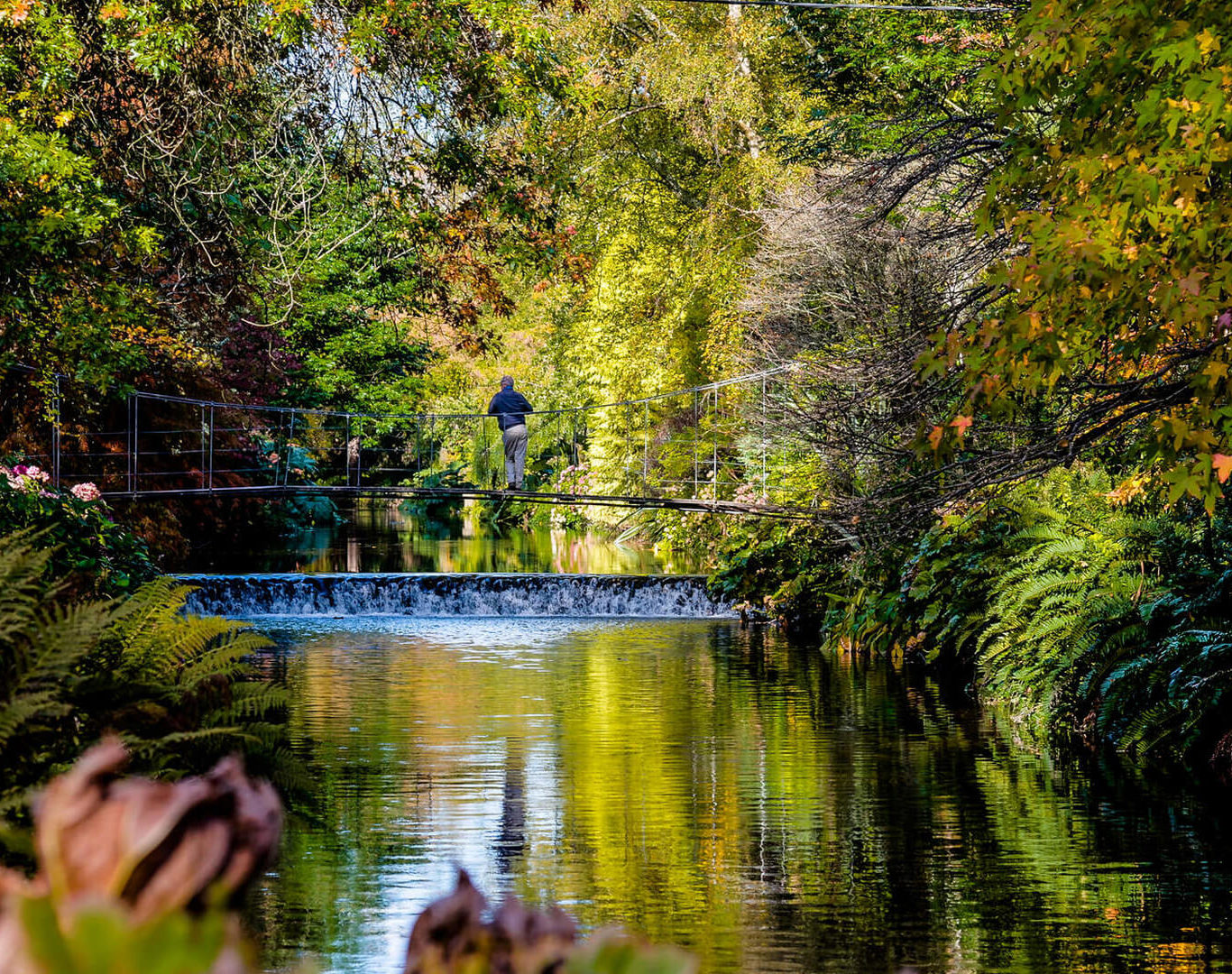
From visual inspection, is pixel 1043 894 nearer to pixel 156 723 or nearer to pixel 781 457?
pixel 156 723

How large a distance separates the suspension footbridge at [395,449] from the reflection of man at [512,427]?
350 millimetres

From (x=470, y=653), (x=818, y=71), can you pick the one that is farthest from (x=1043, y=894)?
(x=818, y=71)

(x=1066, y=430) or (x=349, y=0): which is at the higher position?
(x=349, y=0)

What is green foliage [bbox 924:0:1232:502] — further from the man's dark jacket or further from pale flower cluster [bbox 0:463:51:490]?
the man's dark jacket

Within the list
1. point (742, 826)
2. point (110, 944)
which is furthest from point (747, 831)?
point (110, 944)

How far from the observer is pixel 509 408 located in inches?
784

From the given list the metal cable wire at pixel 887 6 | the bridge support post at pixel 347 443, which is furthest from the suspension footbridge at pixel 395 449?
the metal cable wire at pixel 887 6

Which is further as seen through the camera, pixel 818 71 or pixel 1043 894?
pixel 818 71

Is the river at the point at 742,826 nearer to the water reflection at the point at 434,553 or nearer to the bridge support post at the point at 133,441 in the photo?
the bridge support post at the point at 133,441

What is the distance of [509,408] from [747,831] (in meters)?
12.6

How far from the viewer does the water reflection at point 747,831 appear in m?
5.91

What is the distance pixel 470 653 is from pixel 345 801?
6.60m

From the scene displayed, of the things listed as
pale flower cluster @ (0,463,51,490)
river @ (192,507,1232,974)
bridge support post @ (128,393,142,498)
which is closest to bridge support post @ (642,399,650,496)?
bridge support post @ (128,393,142,498)

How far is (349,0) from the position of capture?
381 inches
